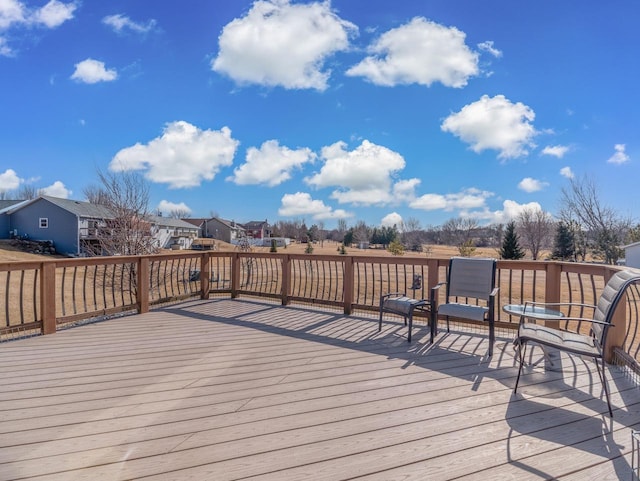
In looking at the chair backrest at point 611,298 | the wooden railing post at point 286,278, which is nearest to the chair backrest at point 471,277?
the chair backrest at point 611,298

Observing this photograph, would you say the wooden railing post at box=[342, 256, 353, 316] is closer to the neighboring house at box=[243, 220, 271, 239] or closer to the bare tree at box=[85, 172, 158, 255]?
the bare tree at box=[85, 172, 158, 255]

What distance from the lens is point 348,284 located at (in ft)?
17.3

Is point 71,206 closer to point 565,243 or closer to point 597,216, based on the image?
point 597,216

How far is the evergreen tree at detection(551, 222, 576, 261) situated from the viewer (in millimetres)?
28594

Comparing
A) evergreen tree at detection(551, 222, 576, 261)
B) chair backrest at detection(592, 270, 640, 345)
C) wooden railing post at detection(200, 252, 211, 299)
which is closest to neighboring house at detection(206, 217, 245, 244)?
evergreen tree at detection(551, 222, 576, 261)

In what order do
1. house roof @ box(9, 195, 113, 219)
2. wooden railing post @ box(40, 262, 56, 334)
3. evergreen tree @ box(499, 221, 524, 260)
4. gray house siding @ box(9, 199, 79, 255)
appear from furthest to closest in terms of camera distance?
1. evergreen tree @ box(499, 221, 524, 260)
2. gray house siding @ box(9, 199, 79, 255)
3. house roof @ box(9, 195, 113, 219)
4. wooden railing post @ box(40, 262, 56, 334)

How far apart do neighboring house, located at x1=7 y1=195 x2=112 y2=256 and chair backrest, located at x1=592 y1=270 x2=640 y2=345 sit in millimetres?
28690

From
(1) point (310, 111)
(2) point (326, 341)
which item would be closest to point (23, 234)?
(1) point (310, 111)

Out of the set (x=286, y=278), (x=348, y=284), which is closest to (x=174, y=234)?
(x=286, y=278)

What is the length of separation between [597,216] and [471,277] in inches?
1019

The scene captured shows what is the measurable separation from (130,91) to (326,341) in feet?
29.2

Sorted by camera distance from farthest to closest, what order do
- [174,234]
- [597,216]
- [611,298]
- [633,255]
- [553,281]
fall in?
[174,234] < [597,216] < [633,255] < [553,281] < [611,298]

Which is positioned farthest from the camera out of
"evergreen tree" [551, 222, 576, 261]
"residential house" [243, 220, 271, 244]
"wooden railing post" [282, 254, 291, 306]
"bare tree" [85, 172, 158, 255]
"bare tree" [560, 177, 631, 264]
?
"residential house" [243, 220, 271, 244]

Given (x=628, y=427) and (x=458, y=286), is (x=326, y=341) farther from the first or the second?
(x=628, y=427)
